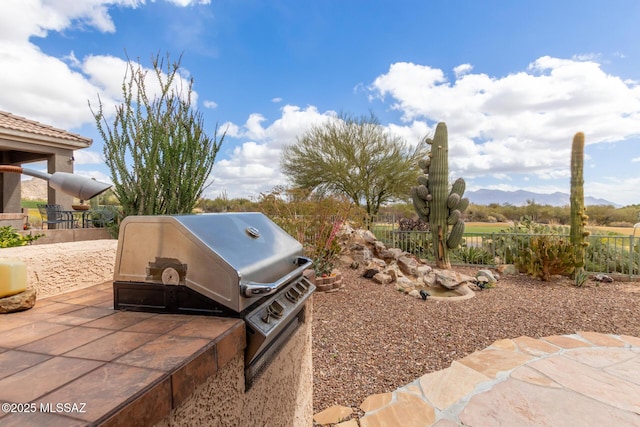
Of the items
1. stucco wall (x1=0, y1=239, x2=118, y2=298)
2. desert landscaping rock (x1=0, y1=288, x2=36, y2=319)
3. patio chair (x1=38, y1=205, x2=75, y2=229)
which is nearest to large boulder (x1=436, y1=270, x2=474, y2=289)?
stucco wall (x1=0, y1=239, x2=118, y2=298)

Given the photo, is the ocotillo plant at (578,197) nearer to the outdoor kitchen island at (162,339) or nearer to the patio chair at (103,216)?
the outdoor kitchen island at (162,339)

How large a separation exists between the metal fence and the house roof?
9.14 metres

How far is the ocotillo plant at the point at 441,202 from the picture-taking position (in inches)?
295

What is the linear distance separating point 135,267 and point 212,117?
285cm

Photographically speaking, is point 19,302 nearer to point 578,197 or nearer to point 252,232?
point 252,232

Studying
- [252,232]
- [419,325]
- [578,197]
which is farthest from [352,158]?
[252,232]

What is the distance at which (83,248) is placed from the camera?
1864mm

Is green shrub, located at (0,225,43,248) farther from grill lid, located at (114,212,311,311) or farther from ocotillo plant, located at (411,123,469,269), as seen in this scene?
ocotillo plant, located at (411,123,469,269)

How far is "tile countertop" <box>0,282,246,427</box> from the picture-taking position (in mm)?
601

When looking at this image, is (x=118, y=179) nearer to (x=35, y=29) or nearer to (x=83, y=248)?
(x=83, y=248)

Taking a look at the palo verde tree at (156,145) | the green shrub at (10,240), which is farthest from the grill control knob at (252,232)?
the green shrub at (10,240)

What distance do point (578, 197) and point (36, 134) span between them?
41.4 feet

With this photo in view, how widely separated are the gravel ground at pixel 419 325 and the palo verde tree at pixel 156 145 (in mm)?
2269

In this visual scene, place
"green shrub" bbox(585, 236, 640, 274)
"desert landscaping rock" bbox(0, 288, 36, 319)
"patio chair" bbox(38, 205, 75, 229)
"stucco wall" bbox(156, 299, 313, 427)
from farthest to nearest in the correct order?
"patio chair" bbox(38, 205, 75, 229), "green shrub" bbox(585, 236, 640, 274), "desert landscaping rock" bbox(0, 288, 36, 319), "stucco wall" bbox(156, 299, 313, 427)
